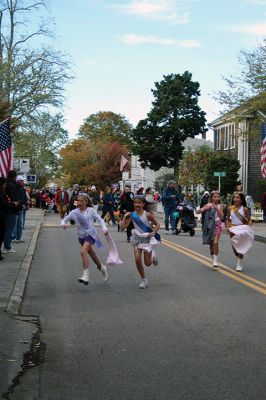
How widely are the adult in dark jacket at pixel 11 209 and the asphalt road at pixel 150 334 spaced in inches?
83.9

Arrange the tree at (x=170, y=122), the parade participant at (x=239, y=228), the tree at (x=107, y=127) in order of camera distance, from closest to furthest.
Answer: the parade participant at (x=239, y=228) → the tree at (x=170, y=122) → the tree at (x=107, y=127)

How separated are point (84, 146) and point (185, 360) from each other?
92.3 meters

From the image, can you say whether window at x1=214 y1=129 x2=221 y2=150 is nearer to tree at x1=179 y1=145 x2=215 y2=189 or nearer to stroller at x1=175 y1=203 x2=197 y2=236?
tree at x1=179 y1=145 x2=215 y2=189

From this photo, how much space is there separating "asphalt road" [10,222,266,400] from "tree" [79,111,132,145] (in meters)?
89.3

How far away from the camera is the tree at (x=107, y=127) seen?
102625 mm

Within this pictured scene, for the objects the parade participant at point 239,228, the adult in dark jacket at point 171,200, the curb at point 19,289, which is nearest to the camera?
the curb at point 19,289

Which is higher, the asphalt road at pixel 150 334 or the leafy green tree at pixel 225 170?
the leafy green tree at pixel 225 170

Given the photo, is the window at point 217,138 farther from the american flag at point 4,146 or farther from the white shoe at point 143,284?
the white shoe at point 143,284

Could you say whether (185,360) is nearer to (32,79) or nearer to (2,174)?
(2,174)

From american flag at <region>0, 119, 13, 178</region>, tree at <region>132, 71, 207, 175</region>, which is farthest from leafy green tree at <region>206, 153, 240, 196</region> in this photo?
american flag at <region>0, 119, 13, 178</region>

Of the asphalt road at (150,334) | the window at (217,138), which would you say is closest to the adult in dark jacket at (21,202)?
the asphalt road at (150,334)

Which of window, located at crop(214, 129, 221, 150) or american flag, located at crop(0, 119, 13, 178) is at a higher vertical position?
Result: window, located at crop(214, 129, 221, 150)

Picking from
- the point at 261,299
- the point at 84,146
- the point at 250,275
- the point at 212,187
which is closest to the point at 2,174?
the point at 250,275

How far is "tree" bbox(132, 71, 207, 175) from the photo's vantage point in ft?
222
